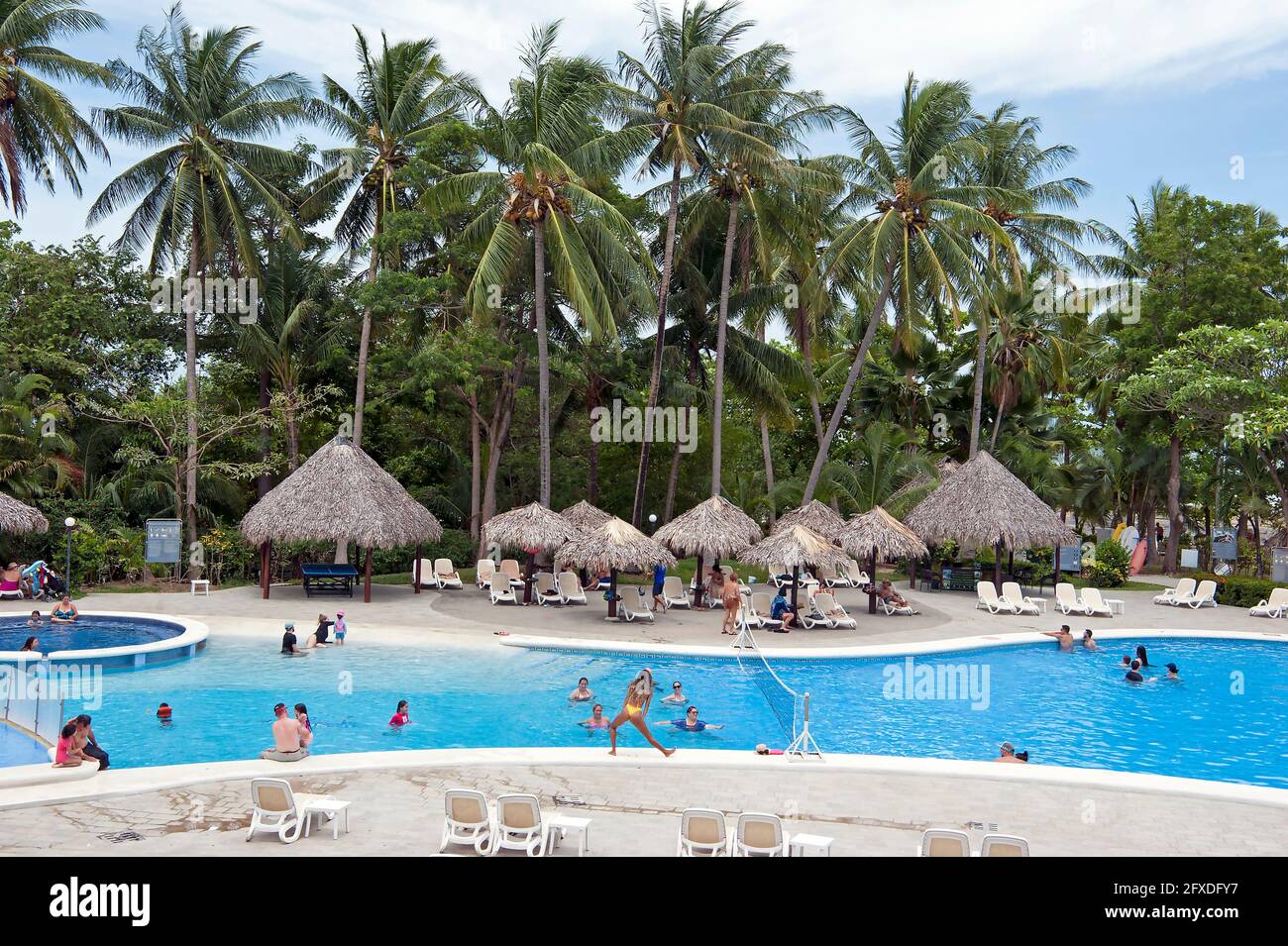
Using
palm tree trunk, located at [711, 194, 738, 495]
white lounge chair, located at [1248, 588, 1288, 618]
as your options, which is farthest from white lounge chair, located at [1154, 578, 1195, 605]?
palm tree trunk, located at [711, 194, 738, 495]

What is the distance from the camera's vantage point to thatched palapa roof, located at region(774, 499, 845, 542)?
78.7 ft

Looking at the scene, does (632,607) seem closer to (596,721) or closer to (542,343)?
(542,343)

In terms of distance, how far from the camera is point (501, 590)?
78.3 feet

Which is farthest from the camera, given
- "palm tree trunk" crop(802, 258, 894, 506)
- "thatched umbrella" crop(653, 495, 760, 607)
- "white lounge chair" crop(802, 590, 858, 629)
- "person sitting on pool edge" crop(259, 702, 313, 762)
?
"palm tree trunk" crop(802, 258, 894, 506)

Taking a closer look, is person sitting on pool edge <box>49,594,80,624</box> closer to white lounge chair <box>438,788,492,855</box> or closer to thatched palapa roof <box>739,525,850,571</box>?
thatched palapa roof <box>739,525,850,571</box>

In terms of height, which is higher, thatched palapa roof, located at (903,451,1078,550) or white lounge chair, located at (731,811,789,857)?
thatched palapa roof, located at (903,451,1078,550)

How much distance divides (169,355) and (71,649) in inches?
691

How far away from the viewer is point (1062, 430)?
122 ft

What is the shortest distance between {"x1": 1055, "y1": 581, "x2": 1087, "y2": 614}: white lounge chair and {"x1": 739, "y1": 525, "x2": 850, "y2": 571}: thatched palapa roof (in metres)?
6.55

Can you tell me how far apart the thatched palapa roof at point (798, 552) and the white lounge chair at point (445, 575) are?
8178 mm

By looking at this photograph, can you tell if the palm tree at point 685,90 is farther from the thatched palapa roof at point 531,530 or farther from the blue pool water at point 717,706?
the blue pool water at point 717,706

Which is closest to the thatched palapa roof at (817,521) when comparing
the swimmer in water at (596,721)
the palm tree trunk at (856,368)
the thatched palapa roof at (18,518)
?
the palm tree trunk at (856,368)
